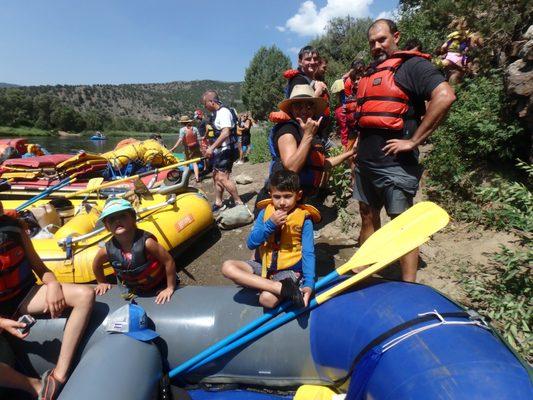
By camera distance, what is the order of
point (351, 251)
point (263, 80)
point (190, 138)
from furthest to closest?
point (263, 80)
point (190, 138)
point (351, 251)

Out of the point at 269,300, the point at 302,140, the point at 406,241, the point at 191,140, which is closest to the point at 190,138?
the point at 191,140

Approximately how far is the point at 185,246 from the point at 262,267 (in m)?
1.87

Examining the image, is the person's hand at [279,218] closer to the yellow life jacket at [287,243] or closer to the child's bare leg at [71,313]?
the yellow life jacket at [287,243]

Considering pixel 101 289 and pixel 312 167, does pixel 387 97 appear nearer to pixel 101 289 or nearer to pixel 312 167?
pixel 312 167

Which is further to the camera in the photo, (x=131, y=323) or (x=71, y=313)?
(x=71, y=313)

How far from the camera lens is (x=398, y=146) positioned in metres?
2.36

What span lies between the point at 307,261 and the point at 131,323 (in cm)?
115

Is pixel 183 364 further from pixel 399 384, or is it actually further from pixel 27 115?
pixel 27 115

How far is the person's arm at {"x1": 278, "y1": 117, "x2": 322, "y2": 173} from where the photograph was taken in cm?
243

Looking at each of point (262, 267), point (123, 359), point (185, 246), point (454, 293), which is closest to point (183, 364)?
point (123, 359)

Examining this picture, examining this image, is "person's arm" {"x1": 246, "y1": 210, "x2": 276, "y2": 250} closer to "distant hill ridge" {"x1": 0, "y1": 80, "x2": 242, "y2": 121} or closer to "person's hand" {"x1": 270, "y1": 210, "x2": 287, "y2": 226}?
"person's hand" {"x1": 270, "y1": 210, "x2": 287, "y2": 226}

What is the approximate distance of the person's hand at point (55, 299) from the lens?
7.11ft

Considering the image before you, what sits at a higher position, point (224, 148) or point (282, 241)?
point (224, 148)

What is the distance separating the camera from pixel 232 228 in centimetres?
493
